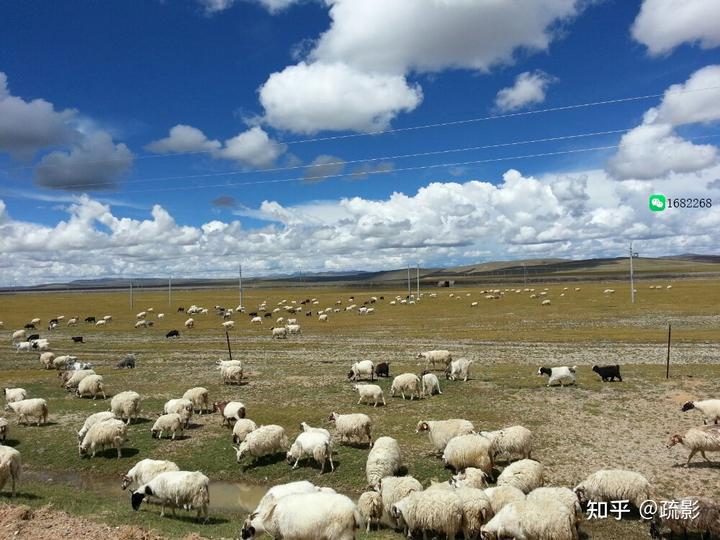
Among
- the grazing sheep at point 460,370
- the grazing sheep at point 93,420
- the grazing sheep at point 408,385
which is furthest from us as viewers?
the grazing sheep at point 460,370

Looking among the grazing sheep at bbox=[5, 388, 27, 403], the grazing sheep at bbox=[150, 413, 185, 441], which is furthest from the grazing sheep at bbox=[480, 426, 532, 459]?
the grazing sheep at bbox=[5, 388, 27, 403]

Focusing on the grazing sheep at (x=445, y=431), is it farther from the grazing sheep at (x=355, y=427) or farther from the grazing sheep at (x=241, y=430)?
the grazing sheep at (x=241, y=430)

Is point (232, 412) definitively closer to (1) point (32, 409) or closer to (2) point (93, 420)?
(2) point (93, 420)

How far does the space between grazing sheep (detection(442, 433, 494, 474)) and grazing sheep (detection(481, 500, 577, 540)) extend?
3923 mm

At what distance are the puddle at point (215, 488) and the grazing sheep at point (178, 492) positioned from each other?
1484 mm

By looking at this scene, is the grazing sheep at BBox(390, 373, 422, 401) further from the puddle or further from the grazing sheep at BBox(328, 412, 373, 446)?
the puddle

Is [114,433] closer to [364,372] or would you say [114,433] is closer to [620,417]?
[364,372]

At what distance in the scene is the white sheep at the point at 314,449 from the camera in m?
15.5

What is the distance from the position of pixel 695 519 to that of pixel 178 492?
39.5ft

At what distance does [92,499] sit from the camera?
13.8m

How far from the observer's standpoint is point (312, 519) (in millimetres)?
9977

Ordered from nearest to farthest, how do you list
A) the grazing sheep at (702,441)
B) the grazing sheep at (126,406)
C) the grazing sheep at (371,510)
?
the grazing sheep at (371,510)
the grazing sheep at (702,441)
the grazing sheep at (126,406)

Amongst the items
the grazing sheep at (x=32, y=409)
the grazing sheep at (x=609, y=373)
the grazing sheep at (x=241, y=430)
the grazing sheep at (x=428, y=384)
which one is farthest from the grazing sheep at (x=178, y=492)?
the grazing sheep at (x=609, y=373)

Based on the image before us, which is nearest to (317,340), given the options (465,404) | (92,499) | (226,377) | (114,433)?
(226,377)
